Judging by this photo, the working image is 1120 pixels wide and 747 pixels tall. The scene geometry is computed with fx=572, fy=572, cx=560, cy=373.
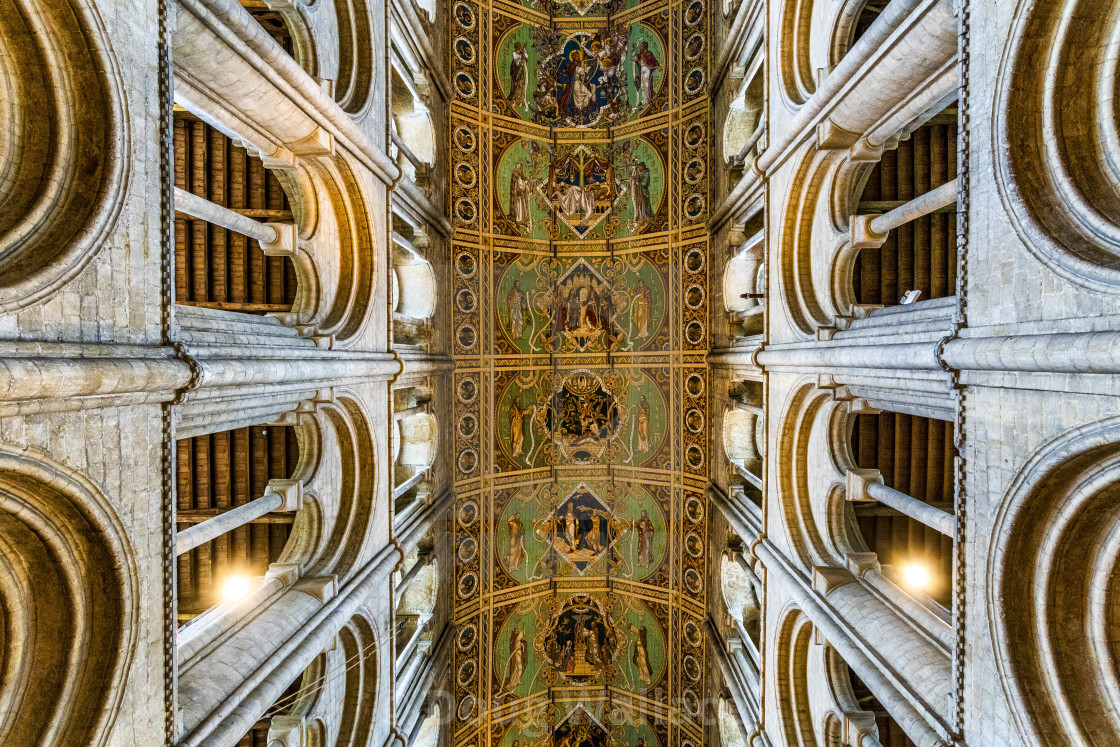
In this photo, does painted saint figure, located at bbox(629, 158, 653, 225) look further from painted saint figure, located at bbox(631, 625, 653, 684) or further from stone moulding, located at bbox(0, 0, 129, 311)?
stone moulding, located at bbox(0, 0, 129, 311)

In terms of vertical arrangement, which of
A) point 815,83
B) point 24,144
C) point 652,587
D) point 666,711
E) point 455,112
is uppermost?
point 455,112

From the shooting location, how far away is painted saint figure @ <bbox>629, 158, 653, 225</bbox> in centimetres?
1411

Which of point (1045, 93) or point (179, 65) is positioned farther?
point (179, 65)

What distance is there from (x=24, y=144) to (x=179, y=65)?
6.63 ft

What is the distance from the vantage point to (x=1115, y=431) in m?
3.77

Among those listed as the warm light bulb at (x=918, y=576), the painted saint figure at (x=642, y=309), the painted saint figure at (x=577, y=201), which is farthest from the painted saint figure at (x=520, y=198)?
the warm light bulb at (x=918, y=576)

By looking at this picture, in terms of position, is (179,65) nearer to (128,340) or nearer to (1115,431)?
(128,340)

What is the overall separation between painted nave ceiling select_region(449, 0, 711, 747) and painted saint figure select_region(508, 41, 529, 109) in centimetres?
5

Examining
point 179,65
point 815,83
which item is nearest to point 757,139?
point 815,83

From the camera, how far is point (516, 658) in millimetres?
13617

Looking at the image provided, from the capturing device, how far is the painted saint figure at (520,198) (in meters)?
14.2

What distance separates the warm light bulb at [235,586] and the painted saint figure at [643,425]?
8.89 meters

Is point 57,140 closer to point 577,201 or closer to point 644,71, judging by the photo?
point 577,201

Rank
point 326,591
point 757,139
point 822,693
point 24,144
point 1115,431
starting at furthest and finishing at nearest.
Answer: point 757,139, point 822,693, point 326,591, point 24,144, point 1115,431
